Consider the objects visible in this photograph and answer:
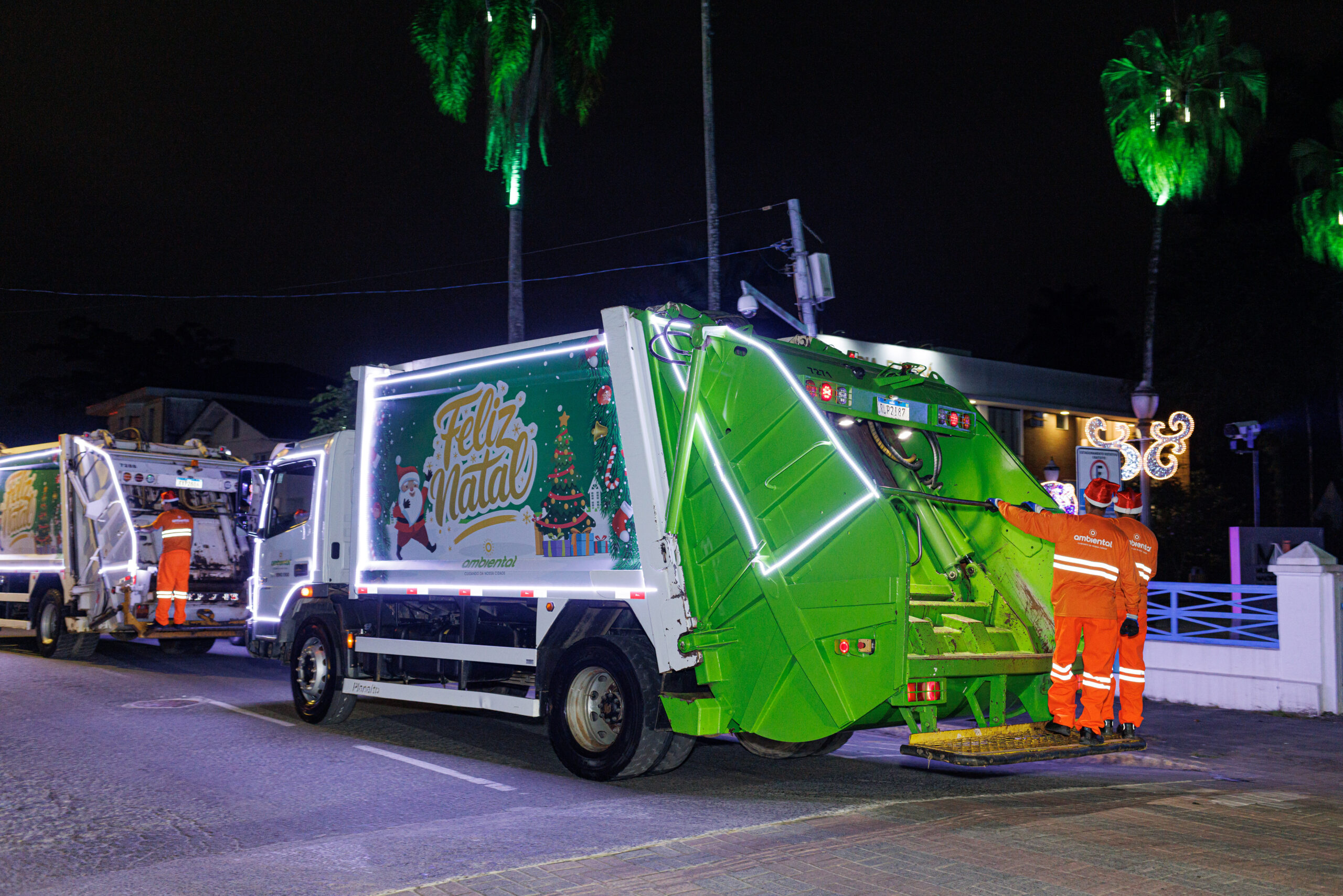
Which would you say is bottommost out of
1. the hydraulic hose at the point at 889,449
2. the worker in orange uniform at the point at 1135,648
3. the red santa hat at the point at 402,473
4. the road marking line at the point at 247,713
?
the road marking line at the point at 247,713

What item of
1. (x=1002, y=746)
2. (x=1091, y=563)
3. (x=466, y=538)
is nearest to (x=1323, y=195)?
(x=1091, y=563)

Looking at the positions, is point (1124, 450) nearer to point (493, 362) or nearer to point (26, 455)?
point (493, 362)

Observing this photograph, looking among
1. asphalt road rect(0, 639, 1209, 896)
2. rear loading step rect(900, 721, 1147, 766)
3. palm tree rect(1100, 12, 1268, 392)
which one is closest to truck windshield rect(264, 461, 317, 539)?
asphalt road rect(0, 639, 1209, 896)

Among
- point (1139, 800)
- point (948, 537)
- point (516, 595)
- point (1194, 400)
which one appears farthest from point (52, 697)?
point (1194, 400)

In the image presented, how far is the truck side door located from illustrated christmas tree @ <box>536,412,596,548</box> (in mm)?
3201

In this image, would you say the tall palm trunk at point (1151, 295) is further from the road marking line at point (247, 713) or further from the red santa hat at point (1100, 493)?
the road marking line at point (247, 713)

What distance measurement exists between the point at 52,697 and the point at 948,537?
8.77m

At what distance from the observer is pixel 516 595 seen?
26.5 ft

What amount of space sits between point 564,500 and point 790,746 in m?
2.20

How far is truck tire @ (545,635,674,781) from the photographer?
7.11 m

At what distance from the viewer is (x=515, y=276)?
74.7 ft

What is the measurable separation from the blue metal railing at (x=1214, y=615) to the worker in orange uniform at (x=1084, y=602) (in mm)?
4210

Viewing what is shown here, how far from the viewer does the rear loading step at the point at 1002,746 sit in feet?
21.2

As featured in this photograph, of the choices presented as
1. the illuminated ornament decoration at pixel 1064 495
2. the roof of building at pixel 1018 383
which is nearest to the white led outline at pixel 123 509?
the illuminated ornament decoration at pixel 1064 495
